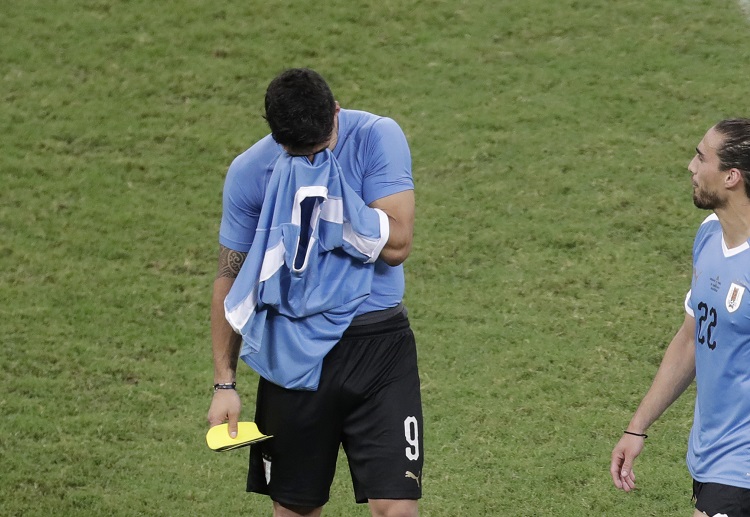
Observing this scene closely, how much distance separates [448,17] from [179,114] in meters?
2.84

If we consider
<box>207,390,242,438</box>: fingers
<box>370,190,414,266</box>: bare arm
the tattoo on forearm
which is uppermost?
<box>370,190,414,266</box>: bare arm

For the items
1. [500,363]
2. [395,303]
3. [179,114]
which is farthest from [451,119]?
[395,303]

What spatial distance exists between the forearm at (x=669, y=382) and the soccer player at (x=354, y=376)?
29.8 inches

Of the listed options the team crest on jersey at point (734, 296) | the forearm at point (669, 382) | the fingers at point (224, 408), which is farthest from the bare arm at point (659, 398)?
the fingers at point (224, 408)

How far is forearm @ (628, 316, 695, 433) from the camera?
3.69m

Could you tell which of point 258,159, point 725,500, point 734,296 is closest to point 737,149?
point 734,296

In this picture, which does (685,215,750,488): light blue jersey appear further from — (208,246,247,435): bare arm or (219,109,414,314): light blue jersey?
(208,246,247,435): bare arm

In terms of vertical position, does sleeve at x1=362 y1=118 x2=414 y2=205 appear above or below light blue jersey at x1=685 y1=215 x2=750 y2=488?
above

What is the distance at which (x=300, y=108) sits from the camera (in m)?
3.35

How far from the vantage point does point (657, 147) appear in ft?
28.4

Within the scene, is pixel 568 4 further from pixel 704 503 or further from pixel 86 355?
pixel 704 503

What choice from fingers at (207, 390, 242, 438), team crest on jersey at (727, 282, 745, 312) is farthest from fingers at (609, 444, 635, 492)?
fingers at (207, 390, 242, 438)

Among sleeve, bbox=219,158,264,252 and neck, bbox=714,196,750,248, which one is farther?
sleeve, bbox=219,158,264,252

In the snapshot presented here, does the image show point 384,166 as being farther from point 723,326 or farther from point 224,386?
point 723,326
